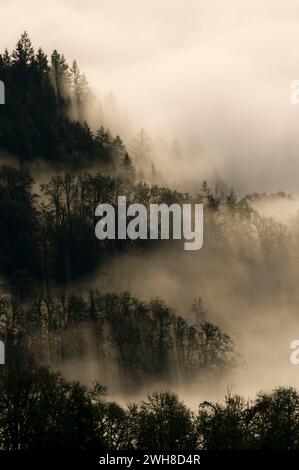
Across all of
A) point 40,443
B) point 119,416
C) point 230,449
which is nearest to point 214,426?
point 230,449

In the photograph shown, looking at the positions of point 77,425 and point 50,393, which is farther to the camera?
point 50,393

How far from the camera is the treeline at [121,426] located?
119 m

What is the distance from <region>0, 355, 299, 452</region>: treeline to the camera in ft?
392

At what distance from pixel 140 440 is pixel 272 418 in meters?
17.6

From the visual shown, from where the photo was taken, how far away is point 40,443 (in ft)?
391

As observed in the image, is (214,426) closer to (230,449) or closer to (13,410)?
(230,449)

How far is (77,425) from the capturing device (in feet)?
392

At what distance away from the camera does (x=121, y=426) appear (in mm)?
126188

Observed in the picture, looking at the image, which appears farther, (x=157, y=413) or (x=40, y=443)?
(x=157, y=413)

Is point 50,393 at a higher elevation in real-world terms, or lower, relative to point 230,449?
higher

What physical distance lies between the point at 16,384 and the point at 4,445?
9048 millimetres
